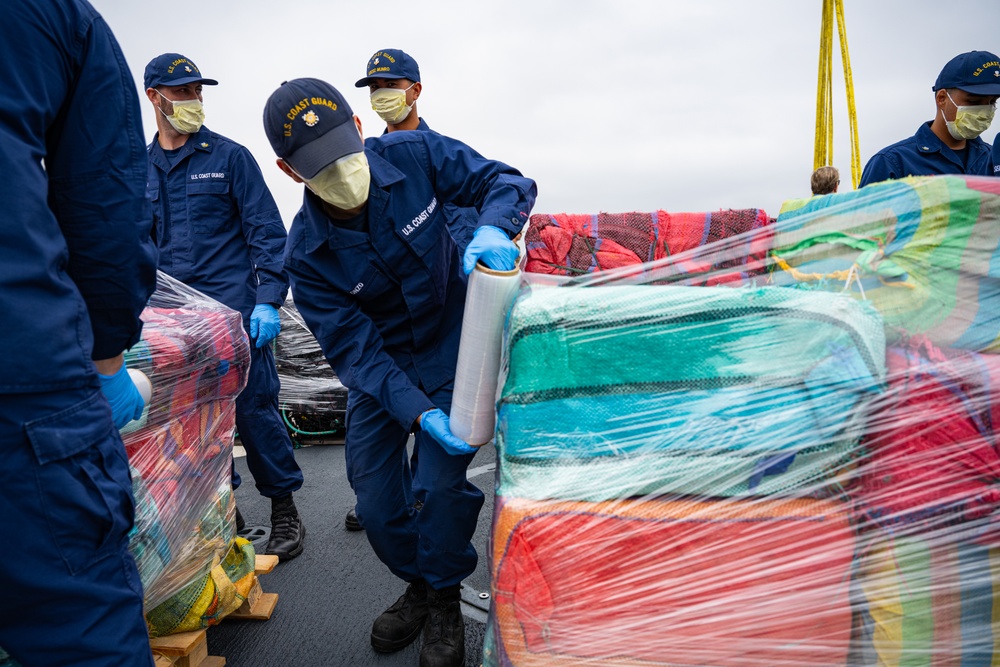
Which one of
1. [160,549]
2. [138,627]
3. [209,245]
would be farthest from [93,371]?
[209,245]

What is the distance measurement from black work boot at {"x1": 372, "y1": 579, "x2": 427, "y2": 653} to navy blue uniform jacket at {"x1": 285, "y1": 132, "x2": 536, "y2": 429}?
64 centimetres

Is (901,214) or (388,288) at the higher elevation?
(901,214)

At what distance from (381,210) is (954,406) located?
4.78 feet

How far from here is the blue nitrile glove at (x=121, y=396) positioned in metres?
1.26

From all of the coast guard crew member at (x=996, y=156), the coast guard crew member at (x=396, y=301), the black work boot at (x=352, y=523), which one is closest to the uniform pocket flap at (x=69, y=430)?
the coast guard crew member at (x=396, y=301)

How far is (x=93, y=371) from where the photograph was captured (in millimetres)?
1006

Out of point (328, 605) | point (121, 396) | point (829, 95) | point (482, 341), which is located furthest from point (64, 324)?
point (829, 95)

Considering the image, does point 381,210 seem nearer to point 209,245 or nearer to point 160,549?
point 160,549

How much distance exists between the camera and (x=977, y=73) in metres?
2.61

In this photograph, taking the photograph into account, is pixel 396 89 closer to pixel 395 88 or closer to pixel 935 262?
pixel 395 88

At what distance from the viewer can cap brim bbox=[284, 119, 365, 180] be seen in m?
1.64

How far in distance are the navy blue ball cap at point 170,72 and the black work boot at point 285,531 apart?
1.88 metres

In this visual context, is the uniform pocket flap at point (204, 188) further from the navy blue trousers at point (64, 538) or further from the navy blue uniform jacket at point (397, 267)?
the navy blue trousers at point (64, 538)

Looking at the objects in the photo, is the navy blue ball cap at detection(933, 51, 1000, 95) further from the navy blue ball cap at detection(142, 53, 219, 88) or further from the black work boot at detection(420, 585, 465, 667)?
the navy blue ball cap at detection(142, 53, 219, 88)
